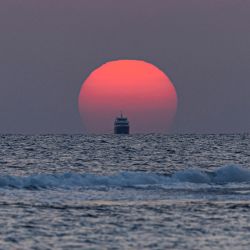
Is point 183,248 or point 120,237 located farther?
point 120,237

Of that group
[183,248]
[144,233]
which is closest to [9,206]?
[144,233]

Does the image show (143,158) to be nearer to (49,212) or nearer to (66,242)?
(49,212)

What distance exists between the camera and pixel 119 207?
1647 inches

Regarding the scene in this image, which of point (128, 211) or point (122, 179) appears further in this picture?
point (122, 179)

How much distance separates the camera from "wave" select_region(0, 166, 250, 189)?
5481cm

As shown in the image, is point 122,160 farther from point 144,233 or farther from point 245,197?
point 144,233

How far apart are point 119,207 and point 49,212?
3.69m

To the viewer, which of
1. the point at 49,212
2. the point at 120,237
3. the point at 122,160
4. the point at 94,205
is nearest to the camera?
the point at 120,237

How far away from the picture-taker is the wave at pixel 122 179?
2158 inches

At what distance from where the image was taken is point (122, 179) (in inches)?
2317

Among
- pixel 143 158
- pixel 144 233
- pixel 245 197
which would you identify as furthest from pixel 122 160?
pixel 144 233

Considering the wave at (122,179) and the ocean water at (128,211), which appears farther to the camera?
the wave at (122,179)

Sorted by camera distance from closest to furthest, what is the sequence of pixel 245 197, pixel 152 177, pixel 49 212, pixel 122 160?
pixel 49 212
pixel 245 197
pixel 152 177
pixel 122 160

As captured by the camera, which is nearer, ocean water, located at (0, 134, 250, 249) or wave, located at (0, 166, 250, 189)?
ocean water, located at (0, 134, 250, 249)
